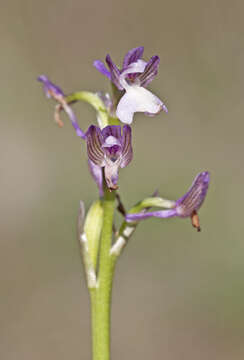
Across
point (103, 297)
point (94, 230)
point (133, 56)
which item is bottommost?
point (103, 297)

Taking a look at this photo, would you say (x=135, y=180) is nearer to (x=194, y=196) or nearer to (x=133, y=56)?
(x=194, y=196)

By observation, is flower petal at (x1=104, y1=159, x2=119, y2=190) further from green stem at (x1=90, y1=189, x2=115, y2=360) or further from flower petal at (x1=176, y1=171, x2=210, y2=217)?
flower petal at (x1=176, y1=171, x2=210, y2=217)

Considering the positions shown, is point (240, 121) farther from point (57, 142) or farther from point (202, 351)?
point (202, 351)

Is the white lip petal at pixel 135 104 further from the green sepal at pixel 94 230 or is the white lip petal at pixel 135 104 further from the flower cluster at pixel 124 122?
the green sepal at pixel 94 230

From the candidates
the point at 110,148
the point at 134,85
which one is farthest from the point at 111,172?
the point at 134,85

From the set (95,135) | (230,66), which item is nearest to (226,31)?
(230,66)

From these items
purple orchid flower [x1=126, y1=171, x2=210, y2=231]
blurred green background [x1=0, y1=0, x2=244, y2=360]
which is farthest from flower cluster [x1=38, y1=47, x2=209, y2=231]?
blurred green background [x1=0, y1=0, x2=244, y2=360]
